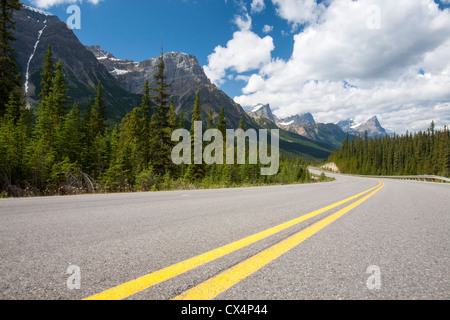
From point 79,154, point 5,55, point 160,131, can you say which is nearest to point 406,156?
point 160,131

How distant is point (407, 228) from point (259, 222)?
90.4 inches

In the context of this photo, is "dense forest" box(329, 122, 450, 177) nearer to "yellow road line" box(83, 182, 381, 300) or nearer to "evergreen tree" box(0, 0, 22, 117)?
"yellow road line" box(83, 182, 381, 300)

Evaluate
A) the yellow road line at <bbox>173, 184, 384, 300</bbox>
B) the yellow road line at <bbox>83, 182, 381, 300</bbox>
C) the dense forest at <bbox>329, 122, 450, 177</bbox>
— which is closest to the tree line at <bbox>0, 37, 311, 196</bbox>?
the yellow road line at <bbox>83, 182, 381, 300</bbox>

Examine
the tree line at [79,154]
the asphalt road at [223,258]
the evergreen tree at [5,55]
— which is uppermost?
the evergreen tree at [5,55]

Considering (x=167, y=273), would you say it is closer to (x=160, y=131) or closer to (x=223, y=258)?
(x=223, y=258)

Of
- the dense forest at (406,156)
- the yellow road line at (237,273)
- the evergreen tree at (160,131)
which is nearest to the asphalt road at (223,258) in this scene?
the yellow road line at (237,273)

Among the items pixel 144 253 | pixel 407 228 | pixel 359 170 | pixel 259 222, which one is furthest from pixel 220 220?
→ pixel 359 170

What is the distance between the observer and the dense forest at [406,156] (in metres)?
72.6

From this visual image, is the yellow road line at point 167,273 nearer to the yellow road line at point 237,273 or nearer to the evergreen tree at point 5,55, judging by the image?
the yellow road line at point 237,273

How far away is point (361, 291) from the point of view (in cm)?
146

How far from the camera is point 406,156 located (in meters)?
93.7

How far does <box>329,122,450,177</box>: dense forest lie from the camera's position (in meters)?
72.6
